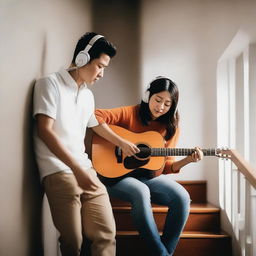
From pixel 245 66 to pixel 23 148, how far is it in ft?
6.30

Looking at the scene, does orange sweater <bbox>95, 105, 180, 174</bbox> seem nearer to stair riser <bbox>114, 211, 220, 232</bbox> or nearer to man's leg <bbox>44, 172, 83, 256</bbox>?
stair riser <bbox>114, 211, 220, 232</bbox>

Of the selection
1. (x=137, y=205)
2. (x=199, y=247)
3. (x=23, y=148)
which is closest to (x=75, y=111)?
(x=23, y=148)

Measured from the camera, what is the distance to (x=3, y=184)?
1463mm

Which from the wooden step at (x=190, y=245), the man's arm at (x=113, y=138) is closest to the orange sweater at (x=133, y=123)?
the man's arm at (x=113, y=138)

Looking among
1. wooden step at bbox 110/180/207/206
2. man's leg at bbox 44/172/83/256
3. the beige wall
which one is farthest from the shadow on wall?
wooden step at bbox 110/180/207/206

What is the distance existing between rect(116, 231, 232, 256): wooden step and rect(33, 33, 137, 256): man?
59 centimetres

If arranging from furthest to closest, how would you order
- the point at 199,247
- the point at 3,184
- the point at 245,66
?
the point at 245,66 → the point at 199,247 → the point at 3,184

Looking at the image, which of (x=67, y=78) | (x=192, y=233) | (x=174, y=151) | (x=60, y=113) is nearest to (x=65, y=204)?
(x=60, y=113)

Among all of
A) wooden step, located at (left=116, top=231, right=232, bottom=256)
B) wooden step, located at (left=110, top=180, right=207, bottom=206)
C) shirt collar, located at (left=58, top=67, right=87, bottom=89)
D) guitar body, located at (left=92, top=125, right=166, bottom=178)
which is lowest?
wooden step, located at (left=116, top=231, right=232, bottom=256)

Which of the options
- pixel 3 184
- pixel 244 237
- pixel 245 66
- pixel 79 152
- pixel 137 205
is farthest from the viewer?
pixel 245 66

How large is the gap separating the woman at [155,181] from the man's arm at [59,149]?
59cm

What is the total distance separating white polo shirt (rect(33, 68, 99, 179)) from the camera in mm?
1627

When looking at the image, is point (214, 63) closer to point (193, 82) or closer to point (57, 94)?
point (193, 82)

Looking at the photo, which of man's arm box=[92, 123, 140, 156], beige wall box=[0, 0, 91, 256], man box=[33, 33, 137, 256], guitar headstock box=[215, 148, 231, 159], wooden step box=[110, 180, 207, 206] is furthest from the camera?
wooden step box=[110, 180, 207, 206]
